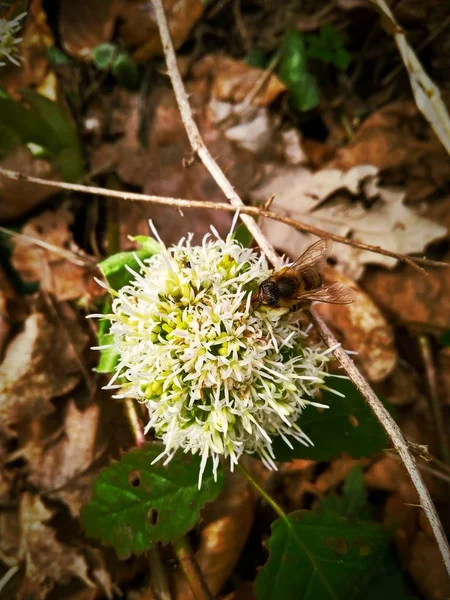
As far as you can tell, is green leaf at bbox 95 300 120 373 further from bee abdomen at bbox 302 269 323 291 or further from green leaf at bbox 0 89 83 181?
green leaf at bbox 0 89 83 181

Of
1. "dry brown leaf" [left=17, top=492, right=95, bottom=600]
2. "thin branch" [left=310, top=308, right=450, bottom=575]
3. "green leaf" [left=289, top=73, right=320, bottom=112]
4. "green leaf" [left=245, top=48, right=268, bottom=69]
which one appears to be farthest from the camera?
"green leaf" [left=245, top=48, right=268, bottom=69]

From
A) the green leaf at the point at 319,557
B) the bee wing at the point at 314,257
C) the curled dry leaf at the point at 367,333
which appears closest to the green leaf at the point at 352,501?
the green leaf at the point at 319,557

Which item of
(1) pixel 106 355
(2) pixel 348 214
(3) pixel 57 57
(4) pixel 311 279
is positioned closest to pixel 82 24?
(3) pixel 57 57

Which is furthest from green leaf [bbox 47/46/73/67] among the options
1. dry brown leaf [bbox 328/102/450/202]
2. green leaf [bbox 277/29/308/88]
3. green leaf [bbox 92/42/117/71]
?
dry brown leaf [bbox 328/102/450/202]

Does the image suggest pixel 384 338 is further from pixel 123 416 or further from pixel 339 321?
pixel 123 416

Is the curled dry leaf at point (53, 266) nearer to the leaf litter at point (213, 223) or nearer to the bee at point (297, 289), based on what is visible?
the leaf litter at point (213, 223)

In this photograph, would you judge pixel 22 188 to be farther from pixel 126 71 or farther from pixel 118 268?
pixel 118 268
